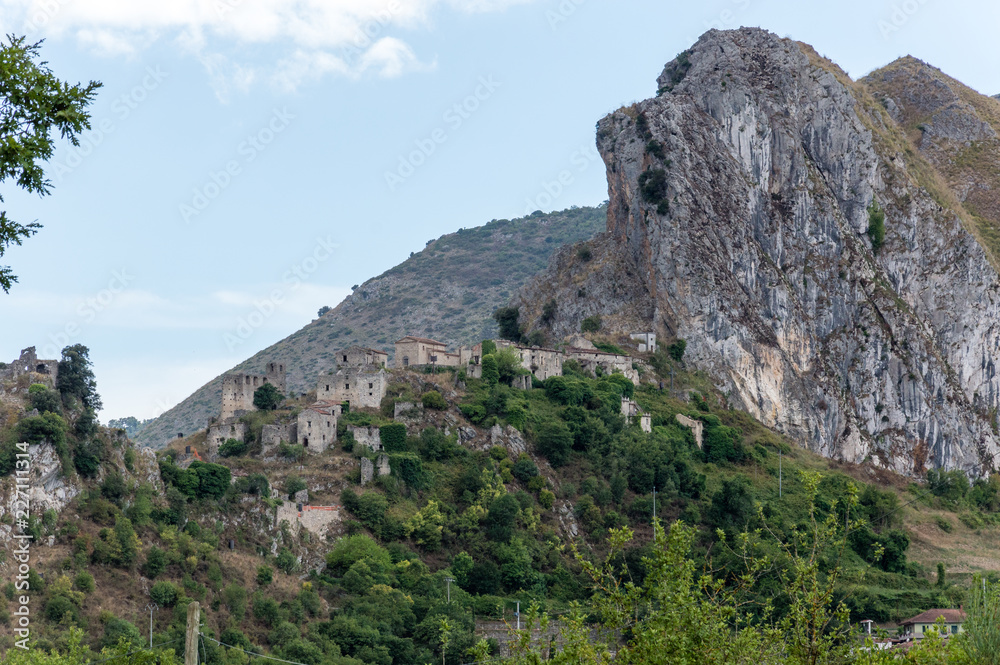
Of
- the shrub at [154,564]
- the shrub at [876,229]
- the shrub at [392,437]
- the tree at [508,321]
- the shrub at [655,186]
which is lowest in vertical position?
the shrub at [154,564]

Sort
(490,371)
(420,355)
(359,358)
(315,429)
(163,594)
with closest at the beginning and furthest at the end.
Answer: (163,594)
(315,429)
(359,358)
(490,371)
(420,355)

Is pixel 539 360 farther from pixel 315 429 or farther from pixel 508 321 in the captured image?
pixel 508 321

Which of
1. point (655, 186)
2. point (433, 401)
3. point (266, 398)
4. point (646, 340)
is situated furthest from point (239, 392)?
point (655, 186)

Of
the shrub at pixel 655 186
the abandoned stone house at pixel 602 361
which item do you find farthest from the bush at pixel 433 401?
the shrub at pixel 655 186

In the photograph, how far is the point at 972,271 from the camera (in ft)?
414

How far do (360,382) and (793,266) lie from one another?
49451 mm

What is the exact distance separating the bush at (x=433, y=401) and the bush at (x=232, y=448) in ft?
41.4

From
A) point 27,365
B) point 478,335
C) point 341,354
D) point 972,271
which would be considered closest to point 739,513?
point 341,354

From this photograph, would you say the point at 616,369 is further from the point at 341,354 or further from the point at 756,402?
the point at 341,354

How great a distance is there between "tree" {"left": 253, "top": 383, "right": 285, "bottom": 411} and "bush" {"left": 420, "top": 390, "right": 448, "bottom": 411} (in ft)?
30.8

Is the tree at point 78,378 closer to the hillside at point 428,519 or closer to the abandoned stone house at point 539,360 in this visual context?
the hillside at point 428,519

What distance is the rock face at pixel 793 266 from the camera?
112m

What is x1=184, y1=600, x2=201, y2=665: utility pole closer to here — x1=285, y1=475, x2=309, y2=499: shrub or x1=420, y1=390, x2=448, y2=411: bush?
x1=285, y1=475, x2=309, y2=499: shrub

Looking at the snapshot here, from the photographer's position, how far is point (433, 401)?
8569 cm
